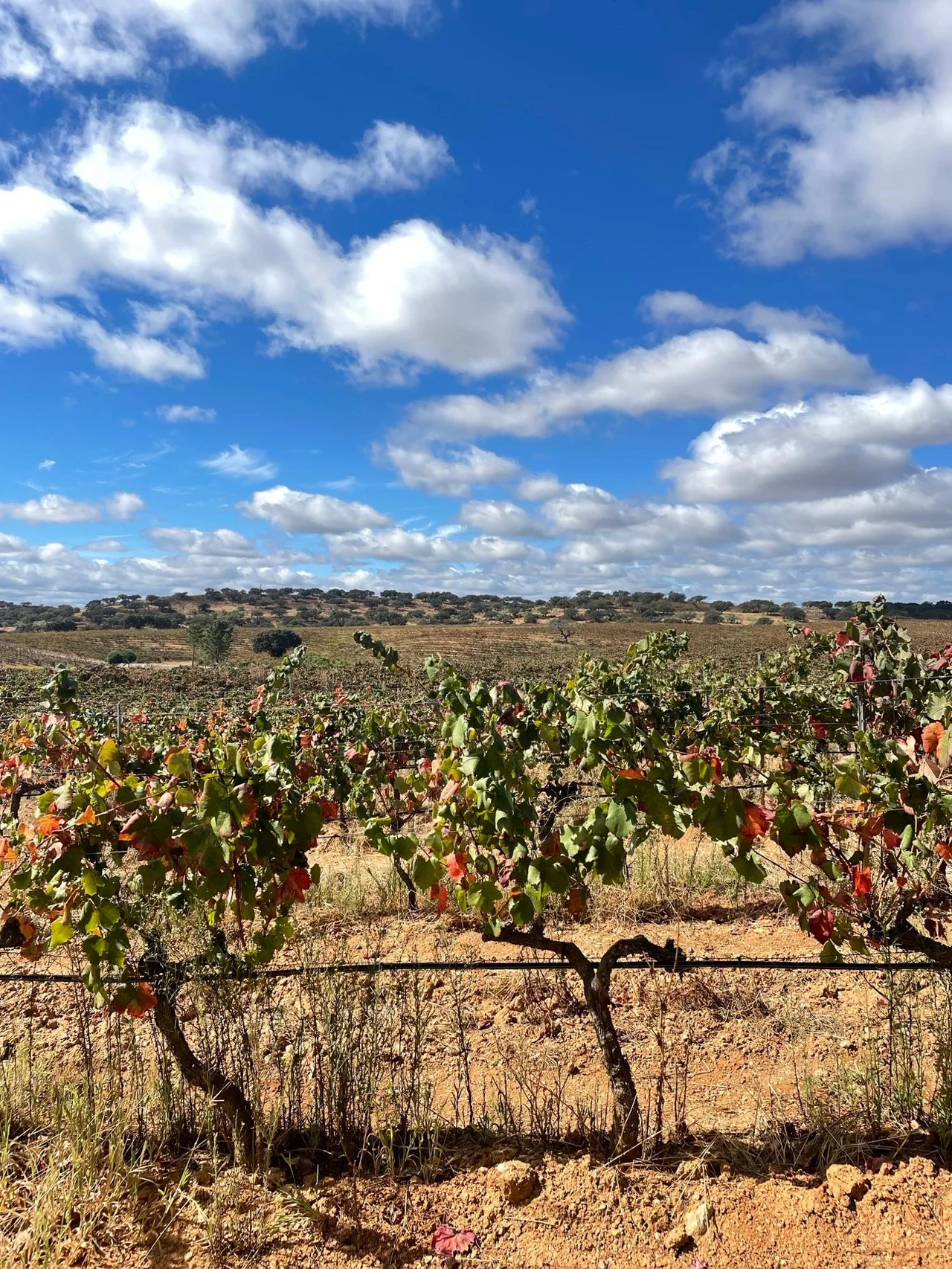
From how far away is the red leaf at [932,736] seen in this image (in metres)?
2.71

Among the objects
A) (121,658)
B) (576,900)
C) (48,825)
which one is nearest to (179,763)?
(48,825)

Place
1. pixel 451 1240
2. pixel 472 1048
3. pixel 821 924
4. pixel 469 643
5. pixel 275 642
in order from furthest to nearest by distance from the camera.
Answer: pixel 275 642 → pixel 469 643 → pixel 472 1048 → pixel 821 924 → pixel 451 1240

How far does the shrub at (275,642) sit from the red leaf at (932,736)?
4377 cm

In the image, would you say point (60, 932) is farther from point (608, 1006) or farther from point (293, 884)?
point (608, 1006)

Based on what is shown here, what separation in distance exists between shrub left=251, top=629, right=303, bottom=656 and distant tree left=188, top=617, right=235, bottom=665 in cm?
200

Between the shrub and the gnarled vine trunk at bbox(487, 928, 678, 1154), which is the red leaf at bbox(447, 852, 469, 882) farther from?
the shrub

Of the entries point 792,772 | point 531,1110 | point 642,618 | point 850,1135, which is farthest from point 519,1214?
point 642,618

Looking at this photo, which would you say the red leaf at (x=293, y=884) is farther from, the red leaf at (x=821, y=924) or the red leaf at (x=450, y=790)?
the red leaf at (x=821, y=924)

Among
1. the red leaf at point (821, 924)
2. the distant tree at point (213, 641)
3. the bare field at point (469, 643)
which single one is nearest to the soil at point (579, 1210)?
the red leaf at point (821, 924)

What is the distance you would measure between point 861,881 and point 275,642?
46006mm

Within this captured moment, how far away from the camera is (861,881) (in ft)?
10.1

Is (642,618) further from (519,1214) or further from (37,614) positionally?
(519,1214)

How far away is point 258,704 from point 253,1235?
4856 millimetres

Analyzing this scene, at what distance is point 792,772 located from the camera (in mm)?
6203
